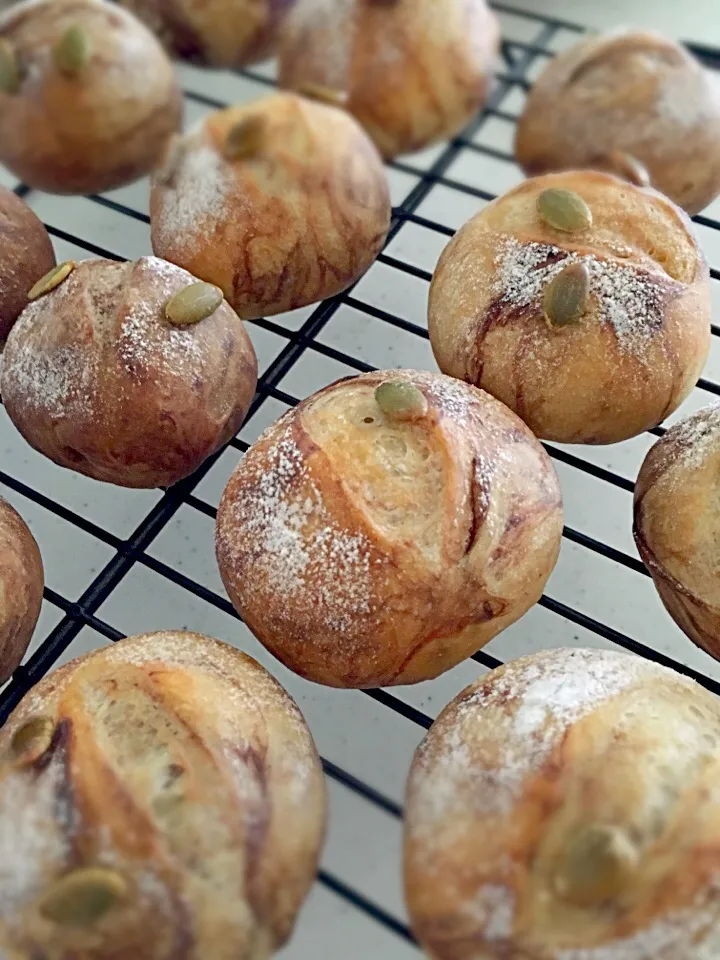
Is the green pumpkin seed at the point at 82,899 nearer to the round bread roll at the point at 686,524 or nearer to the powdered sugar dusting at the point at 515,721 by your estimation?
the powdered sugar dusting at the point at 515,721

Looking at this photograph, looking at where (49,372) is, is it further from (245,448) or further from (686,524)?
(686,524)

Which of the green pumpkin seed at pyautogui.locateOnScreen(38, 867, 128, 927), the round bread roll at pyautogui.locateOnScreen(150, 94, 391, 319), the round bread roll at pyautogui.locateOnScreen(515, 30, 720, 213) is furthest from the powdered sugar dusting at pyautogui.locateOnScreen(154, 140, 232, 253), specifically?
the green pumpkin seed at pyautogui.locateOnScreen(38, 867, 128, 927)

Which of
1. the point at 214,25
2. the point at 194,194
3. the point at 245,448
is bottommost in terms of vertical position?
the point at 245,448

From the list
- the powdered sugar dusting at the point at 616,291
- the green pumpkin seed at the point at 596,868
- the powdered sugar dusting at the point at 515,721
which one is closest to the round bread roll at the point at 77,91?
the powdered sugar dusting at the point at 616,291

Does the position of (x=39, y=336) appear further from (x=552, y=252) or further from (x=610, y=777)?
(x=610, y=777)

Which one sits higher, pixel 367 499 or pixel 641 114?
pixel 641 114

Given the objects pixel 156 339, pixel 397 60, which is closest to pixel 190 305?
pixel 156 339
